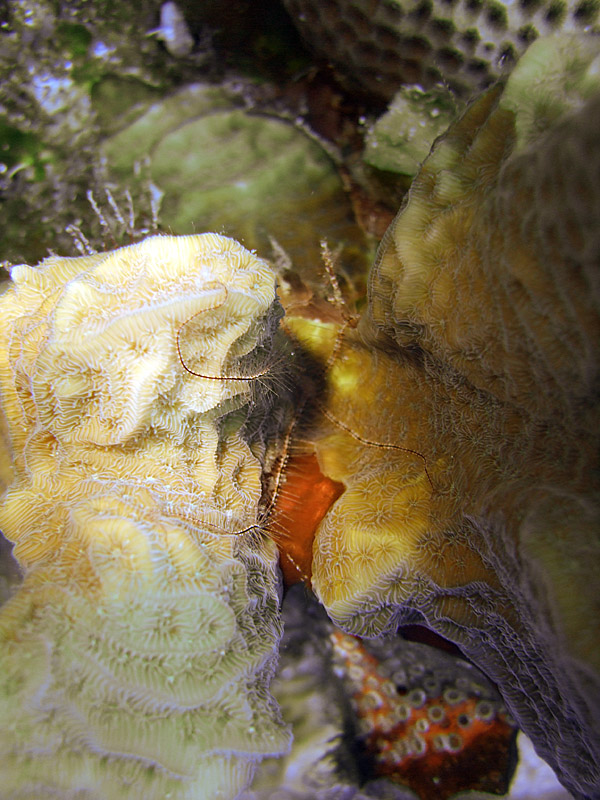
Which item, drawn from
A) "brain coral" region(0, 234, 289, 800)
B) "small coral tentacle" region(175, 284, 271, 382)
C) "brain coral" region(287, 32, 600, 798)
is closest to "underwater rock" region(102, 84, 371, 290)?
"brain coral" region(287, 32, 600, 798)

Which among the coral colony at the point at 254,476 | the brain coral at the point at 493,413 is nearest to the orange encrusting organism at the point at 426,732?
the brain coral at the point at 493,413

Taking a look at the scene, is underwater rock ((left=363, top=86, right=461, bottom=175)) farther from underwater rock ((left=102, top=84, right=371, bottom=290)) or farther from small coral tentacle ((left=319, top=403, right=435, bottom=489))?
small coral tentacle ((left=319, top=403, right=435, bottom=489))

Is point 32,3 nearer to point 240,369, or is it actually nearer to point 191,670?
point 240,369

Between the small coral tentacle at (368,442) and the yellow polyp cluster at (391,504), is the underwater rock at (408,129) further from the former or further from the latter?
the small coral tentacle at (368,442)

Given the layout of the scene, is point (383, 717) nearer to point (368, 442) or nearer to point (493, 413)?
point (368, 442)

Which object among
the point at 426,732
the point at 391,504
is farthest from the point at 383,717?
the point at 391,504

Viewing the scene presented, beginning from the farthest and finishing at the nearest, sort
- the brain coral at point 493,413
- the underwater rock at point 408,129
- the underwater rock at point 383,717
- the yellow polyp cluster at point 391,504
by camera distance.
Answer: the underwater rock at point 383,717 < the underwater rock at point 408,129 < the yellow polyp cluster at point 391,504 < the brain coral at point 493,413

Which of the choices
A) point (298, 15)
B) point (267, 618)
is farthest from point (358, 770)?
point (298, 15)
